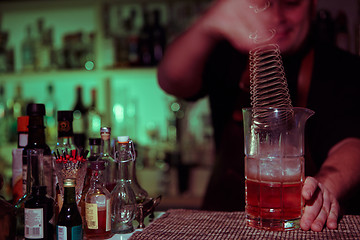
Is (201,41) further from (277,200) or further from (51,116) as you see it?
(51,116)

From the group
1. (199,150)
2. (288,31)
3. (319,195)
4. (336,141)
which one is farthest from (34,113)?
(199,150)

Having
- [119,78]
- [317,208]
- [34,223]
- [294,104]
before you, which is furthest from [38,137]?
[119,78]

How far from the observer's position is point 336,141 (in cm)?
140

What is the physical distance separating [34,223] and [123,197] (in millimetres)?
182

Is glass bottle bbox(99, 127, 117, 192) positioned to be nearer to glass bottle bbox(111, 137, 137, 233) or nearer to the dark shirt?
glass bottle bbox(111, 137, 137, 233)

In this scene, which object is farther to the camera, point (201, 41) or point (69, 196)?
point (201, 41)

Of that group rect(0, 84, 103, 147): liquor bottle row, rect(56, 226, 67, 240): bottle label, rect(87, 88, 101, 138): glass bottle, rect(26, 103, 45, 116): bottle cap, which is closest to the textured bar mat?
rect(56, 226, 67, 240): bottle label

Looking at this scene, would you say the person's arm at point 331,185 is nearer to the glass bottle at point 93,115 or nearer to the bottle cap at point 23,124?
the bottle cap at point 23,124

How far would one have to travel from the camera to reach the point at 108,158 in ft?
3.11

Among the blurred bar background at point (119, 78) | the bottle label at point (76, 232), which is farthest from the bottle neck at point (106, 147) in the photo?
the blurred bar background at point (119, 78)

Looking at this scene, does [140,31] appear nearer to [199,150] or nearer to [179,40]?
[199,150]

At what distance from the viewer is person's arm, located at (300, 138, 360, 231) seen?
2.61 feet

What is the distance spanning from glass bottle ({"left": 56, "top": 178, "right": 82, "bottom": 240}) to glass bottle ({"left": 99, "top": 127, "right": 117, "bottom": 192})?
0.14m

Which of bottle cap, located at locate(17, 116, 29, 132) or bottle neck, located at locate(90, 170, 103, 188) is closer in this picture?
bottle neck, located at locate(90, 170, 103, 188)
